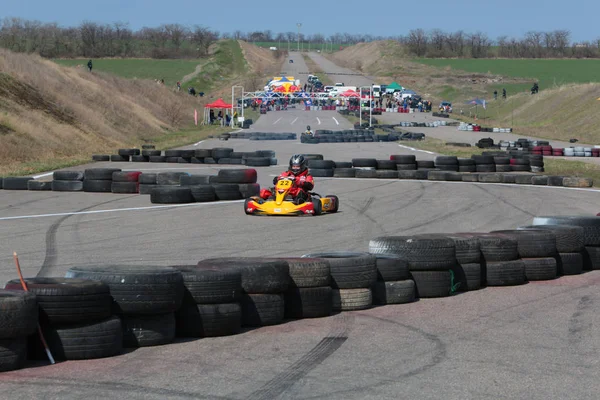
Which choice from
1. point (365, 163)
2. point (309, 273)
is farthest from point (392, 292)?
point (365, 163)

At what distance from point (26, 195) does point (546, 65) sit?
106m

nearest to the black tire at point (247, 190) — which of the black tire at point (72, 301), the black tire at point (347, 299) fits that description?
the black tire at point (347, 299)

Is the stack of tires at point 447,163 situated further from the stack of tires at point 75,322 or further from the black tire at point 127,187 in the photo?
the stack of tires at point 75,322

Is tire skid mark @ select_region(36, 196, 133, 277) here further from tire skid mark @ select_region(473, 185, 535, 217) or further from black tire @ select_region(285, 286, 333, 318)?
tire skid mark @ select_region(473, 185, 535, 217)

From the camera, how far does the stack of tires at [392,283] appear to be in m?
8.36

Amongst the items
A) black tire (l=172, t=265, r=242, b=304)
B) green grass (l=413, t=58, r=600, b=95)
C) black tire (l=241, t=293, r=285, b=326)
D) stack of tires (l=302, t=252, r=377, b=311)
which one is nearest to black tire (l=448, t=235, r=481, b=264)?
stack of tires (l=302, t=252, r=377, b=311)

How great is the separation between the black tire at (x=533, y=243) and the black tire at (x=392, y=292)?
73.5 inches

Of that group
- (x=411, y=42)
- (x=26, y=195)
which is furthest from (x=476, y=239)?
(x=411, y=42)

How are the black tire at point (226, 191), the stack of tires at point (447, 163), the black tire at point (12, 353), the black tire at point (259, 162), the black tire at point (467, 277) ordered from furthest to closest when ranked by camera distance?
the black tire at point (259, 162) < the stack of tires at point (447, 163) < the black tire at point (226, 191) < the black tire at point (467, 277) < the black tire at point (12, 353)

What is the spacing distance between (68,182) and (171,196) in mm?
3627

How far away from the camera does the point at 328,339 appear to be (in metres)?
6.91

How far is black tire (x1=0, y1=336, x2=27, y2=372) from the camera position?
5668 mm

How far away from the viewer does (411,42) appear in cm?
15700

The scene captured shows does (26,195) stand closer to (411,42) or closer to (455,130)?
(455,130)
